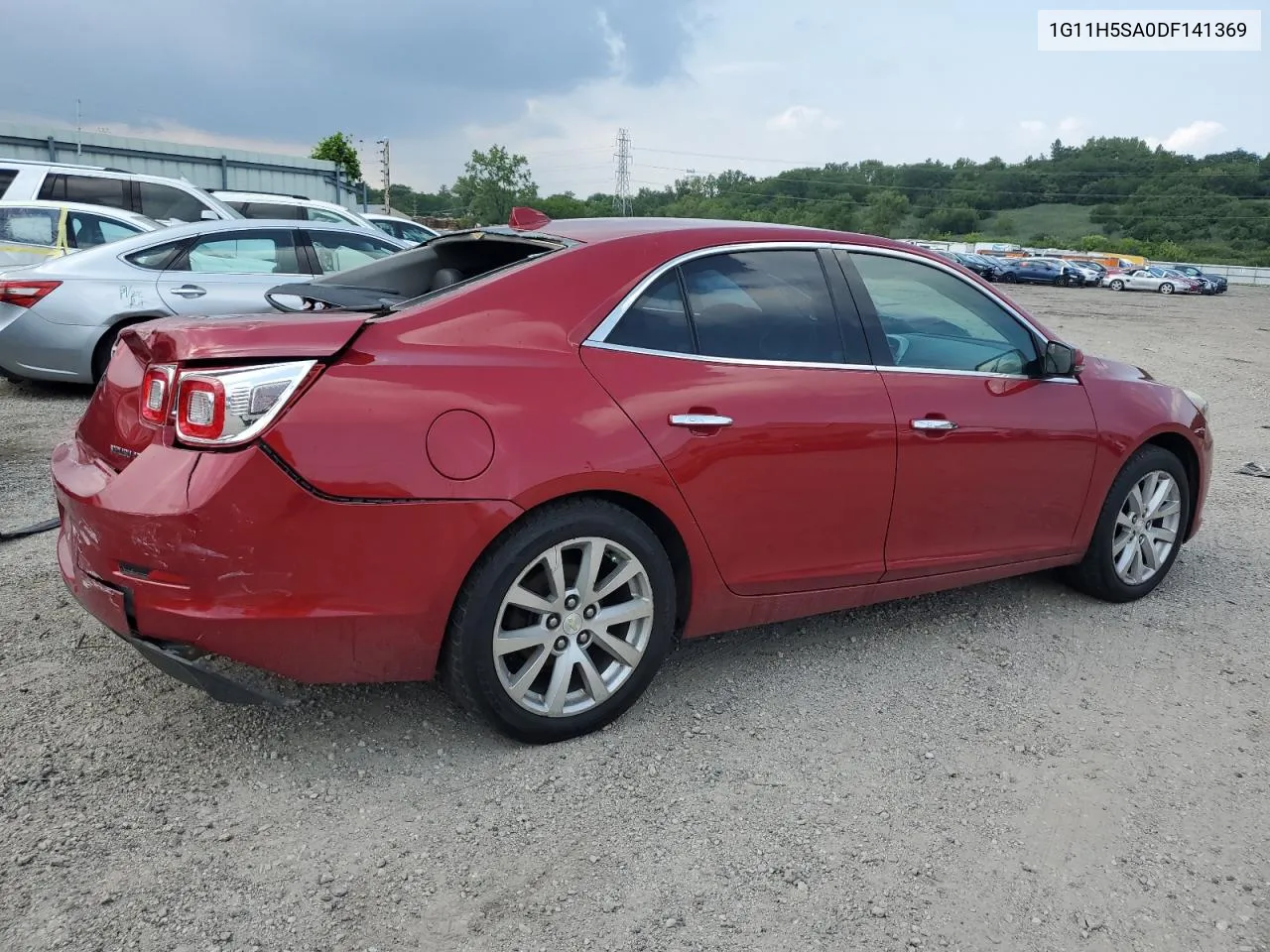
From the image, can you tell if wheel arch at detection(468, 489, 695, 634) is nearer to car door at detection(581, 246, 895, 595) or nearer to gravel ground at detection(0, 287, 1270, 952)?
car door at detection(581, 246, 895, 595)

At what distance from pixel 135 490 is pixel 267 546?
0.41 m

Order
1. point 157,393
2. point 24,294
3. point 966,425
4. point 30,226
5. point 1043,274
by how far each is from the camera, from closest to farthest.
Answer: point 157,393 < point 966,425 < point 24,294 < point 30,226 < point 1043,274

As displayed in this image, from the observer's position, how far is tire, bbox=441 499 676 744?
111 inches

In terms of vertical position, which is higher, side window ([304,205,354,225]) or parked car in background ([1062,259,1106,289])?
side window ([304,205,354,225])

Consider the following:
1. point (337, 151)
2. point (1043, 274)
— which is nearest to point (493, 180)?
point (337, 151)

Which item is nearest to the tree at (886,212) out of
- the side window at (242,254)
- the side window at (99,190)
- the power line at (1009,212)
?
the power line at (1009,212)

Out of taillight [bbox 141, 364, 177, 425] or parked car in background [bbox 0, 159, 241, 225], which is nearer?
taillight [bbox 141, 364, 177, 425]

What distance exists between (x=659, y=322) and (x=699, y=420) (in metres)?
0.34

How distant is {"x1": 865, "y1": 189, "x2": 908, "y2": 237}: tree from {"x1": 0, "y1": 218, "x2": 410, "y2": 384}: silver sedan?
105m

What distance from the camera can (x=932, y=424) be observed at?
144 inches

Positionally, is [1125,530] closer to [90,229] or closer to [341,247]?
[341,247]

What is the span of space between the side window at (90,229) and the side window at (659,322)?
7771 millimetres

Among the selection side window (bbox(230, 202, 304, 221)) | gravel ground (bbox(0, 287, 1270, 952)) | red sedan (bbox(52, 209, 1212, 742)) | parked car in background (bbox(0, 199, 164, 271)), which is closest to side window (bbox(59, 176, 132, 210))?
side window (bbox(230, 202, 304, 221))

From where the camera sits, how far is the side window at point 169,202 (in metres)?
12.0
